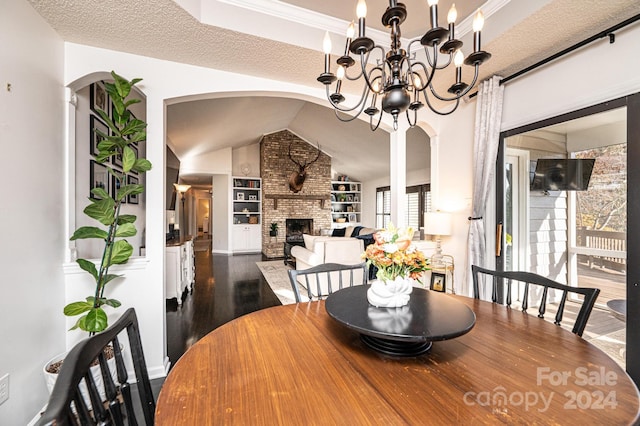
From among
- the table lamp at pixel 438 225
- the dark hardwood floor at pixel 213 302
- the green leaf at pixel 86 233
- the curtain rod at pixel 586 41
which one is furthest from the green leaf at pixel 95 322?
the curtain rod at pixel 586 41

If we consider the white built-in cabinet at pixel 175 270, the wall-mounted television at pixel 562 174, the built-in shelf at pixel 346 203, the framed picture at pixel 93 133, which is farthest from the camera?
the built-in shelf at pixel 346 203

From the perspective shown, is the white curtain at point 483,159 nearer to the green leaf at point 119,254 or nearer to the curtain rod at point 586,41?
the curtain rod at point 586,41

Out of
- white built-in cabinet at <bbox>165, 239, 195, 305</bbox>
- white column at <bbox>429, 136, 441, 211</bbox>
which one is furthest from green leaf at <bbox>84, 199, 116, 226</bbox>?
white column at <bbox>429, 136, 441, 211</bbox>

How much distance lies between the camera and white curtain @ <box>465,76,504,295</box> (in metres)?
2.78

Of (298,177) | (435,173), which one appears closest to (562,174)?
(435,173)

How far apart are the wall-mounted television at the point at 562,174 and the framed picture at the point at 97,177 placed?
3948 millimetres

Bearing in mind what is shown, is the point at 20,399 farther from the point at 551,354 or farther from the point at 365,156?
the point at 365,156

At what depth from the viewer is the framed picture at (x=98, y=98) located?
8.15ft

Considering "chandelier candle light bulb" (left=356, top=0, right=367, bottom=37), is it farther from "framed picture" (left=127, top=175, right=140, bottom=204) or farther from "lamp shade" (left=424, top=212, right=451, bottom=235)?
"framed picture" (left=127, top=175, right=140, bottom=204)

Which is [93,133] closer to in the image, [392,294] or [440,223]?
[392,294]

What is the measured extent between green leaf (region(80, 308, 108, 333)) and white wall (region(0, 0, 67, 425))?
0.29m

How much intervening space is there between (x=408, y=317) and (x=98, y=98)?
319 centimetres

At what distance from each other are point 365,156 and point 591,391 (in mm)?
7565

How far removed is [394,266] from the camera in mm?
1246
